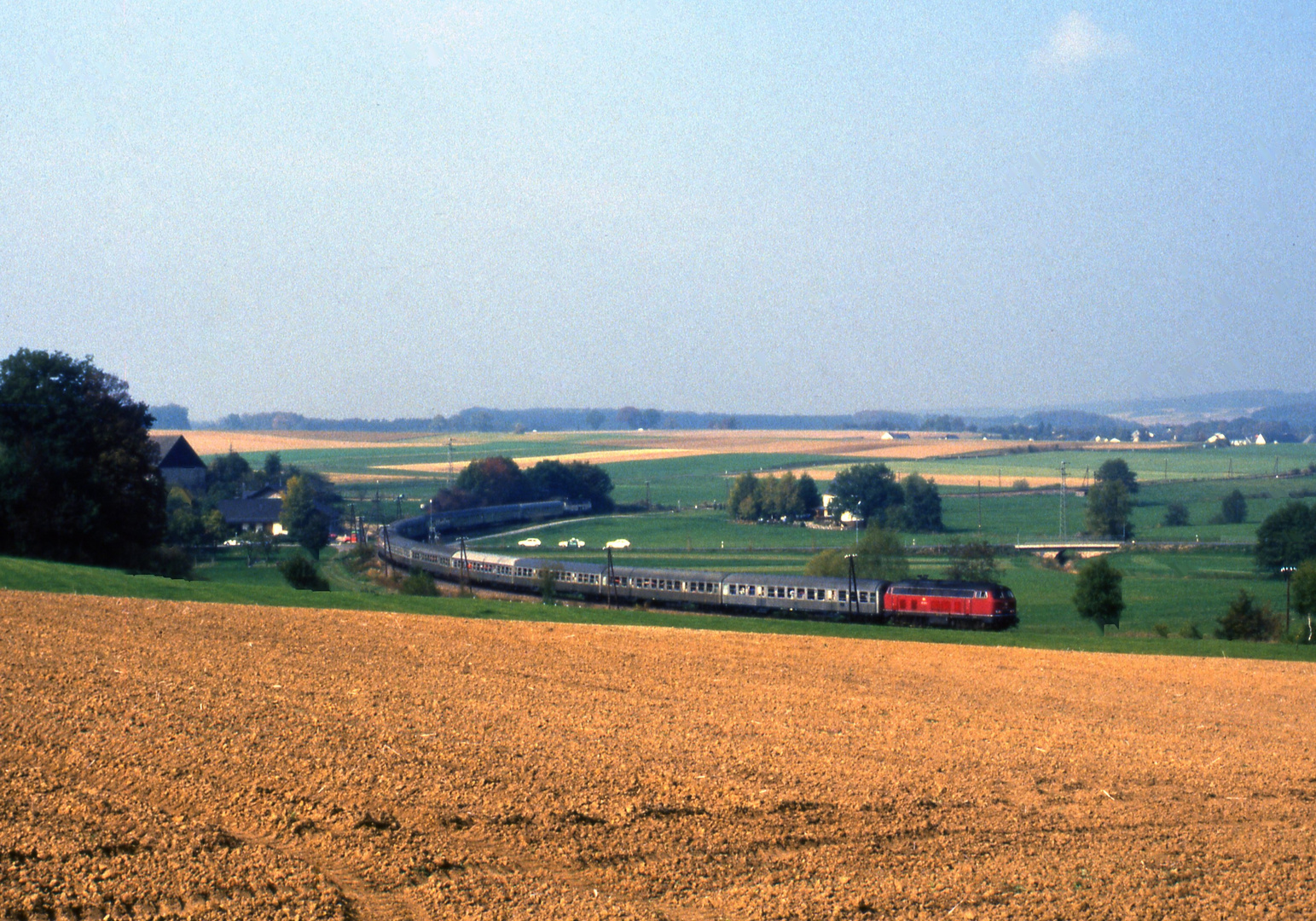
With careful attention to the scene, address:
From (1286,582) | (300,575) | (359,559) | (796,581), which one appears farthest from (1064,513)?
(300,575)

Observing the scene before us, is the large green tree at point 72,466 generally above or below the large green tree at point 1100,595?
above

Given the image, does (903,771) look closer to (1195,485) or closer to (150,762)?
(150,762)

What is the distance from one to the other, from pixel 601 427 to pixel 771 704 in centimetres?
13763

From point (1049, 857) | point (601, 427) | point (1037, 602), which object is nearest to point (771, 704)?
point (1049, 857)

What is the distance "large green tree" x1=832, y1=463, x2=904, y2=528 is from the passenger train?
2201 cm

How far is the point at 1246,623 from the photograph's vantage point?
31.8m

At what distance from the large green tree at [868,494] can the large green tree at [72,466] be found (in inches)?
1469

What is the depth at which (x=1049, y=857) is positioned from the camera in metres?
7.43

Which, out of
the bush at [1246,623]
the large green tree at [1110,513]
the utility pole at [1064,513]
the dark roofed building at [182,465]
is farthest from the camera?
the dark roofed building at [182,465]

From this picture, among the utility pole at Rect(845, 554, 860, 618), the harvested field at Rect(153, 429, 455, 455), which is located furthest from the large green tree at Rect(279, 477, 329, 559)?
the utility pole at Rect(845, 554, 860, 618)

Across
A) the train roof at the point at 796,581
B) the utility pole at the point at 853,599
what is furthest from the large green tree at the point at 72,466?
the utility pole at the point at 853,599

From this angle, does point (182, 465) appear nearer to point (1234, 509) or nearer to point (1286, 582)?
point (1234, 509)

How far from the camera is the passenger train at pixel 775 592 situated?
33.8 meters

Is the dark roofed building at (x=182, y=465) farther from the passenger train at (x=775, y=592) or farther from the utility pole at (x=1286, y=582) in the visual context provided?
the utility pole at (x=1286, y=582)
